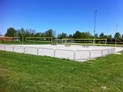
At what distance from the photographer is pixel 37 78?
279 inches

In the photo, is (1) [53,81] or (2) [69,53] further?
(2) [69,53]

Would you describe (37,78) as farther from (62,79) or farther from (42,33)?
(42,33)

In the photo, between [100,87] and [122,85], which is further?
[122,85]

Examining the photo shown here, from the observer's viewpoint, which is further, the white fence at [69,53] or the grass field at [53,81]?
the white fence at [69,53]

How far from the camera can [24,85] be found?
6258mm

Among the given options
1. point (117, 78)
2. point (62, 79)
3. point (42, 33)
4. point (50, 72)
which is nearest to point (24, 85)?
point (62, 79)

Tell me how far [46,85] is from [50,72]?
1797 mm

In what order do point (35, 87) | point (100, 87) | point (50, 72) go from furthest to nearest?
1. point (50, 72)
2. point (100, 87)
3. point (35, 87)

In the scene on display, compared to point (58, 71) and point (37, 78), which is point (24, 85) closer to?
point (37, 78)

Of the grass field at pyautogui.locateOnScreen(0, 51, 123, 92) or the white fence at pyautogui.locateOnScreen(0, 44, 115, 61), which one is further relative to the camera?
the white fence at pyautogui.locateOnScreen(0, 44, 115, 61)

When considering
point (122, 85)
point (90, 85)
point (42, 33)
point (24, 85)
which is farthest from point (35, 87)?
point (42, 33)

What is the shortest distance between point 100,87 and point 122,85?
1.00m

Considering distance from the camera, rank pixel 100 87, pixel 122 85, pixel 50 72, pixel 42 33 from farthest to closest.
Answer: pixel 42 33 → pixel 50 72 → pixel 122 85 → pixel 100 87

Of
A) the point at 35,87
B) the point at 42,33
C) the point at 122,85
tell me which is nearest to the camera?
the point at 35,87
